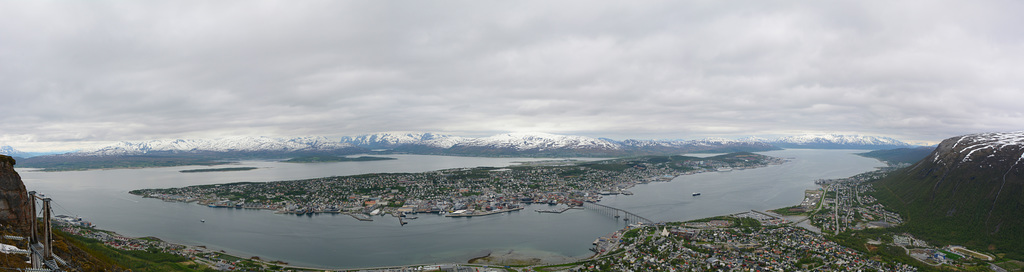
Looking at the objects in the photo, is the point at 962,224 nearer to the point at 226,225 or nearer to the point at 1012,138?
the point at 1012,138

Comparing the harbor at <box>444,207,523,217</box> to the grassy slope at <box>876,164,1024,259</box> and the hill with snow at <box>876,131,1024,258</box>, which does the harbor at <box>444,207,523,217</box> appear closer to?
the grassy slope at <box>876,164,1024,259</box>

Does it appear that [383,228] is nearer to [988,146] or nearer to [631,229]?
[631,229]

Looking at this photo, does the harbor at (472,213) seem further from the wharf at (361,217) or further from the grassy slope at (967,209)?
the grassy slope at (967,209)

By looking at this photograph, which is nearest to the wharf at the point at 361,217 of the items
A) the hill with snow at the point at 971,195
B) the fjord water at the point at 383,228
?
the fjord water at the point at 383,228

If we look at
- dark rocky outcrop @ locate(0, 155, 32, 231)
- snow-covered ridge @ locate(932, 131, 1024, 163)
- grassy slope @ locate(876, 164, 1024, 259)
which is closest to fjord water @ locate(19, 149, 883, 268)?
grassy slope @ locate(876, 164, 1024, 259)

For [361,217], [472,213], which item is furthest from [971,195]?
[361,217]
